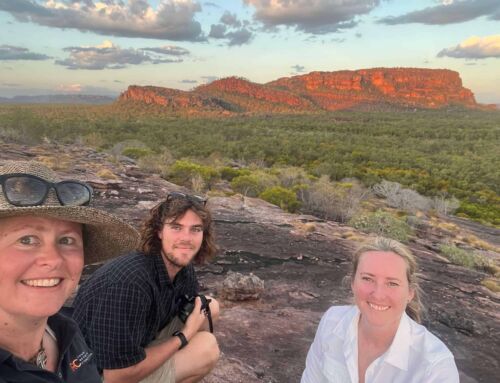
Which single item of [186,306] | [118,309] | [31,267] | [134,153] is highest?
[31,267]

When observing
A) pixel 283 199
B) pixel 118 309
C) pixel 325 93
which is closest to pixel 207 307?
pixel 118 309

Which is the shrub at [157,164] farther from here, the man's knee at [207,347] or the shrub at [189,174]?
the man's knee at [207,347]

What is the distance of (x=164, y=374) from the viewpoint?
2.51 m

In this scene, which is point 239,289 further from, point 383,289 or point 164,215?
point 383,289

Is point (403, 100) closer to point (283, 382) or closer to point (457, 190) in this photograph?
point (457, 190)

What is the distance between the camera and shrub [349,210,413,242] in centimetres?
921

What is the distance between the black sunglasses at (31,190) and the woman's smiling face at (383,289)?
153 cm

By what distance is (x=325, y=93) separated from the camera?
128 meters

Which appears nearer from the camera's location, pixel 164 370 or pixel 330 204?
pixel 164 370

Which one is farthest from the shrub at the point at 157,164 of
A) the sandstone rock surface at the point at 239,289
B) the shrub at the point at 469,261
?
the sandstone rock surface at the point at 239,289

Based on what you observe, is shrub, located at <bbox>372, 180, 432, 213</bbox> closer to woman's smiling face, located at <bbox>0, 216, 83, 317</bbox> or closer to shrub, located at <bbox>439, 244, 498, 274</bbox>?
shrub, located at <bbox>439, 244, 498, 274</bbox>

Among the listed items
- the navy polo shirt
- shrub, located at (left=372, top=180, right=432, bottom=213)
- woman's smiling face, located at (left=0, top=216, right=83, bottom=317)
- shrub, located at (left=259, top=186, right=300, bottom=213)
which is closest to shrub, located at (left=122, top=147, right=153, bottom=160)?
shrub, located at (left=259, top=186, right=300, bottom=213)

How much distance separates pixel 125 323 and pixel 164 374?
1.71 feet

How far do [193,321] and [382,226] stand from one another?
25.2 feet
